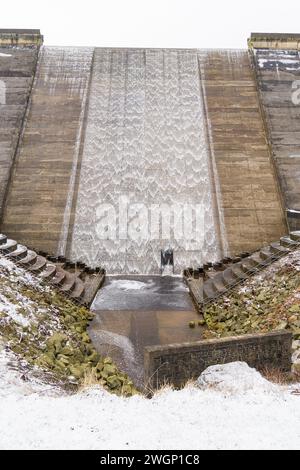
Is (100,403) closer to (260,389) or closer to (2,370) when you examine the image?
(2,370)

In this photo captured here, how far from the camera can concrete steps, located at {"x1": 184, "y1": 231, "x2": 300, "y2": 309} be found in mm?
12602

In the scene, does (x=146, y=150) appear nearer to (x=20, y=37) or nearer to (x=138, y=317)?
(x=138, y=317)

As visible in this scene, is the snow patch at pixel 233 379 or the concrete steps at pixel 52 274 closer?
the snow patch at pixel 233 379

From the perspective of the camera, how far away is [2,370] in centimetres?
631

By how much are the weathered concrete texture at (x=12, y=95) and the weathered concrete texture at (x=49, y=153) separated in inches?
12.2

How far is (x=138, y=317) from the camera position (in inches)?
455

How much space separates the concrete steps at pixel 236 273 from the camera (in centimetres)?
1260

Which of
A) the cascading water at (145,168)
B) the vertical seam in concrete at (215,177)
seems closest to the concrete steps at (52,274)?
the cascading water at (145,168)

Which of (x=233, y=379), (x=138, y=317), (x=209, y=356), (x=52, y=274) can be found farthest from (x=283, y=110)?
(x=233, y=379)

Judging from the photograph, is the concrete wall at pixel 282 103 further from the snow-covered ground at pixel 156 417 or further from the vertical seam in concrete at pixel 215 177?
the snow-covered ground at pixel 156 417

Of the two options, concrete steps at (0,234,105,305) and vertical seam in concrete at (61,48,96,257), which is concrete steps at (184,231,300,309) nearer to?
concrete steps at (0,234,105,305)

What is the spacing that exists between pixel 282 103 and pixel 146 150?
6.55m

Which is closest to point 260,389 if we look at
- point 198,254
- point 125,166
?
point 198,254
